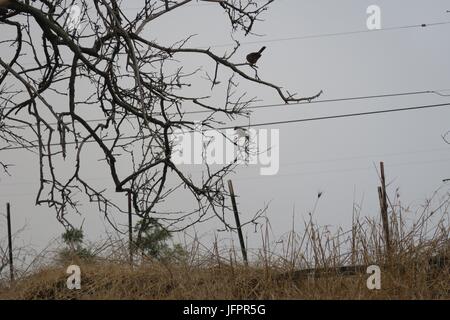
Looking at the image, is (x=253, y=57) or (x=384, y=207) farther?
(x=384, y=207)

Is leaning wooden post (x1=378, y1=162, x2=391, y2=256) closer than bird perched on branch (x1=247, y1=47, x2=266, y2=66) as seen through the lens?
No

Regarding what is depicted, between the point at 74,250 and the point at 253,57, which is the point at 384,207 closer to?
the point at 253,57

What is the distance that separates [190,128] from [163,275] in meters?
1.31

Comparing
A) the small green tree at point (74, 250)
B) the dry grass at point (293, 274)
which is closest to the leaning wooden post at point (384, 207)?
the dry grass at point (293, 274)

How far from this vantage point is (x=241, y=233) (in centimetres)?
539

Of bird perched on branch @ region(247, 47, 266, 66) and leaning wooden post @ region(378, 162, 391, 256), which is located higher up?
bird perched on branch @ region(247, 47, 266, 66)

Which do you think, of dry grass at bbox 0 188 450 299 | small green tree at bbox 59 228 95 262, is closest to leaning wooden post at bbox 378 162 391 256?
dry grass at bbox 0 188 450 299

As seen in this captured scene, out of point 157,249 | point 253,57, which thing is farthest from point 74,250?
point 253,57

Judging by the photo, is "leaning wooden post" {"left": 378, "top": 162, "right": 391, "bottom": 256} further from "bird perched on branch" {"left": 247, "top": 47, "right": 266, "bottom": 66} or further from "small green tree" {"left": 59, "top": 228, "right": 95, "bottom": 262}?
"small green tree" {"left": 59, "top": 228, "right": 95, "bottom": 262}

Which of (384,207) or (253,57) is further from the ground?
(253,57)
